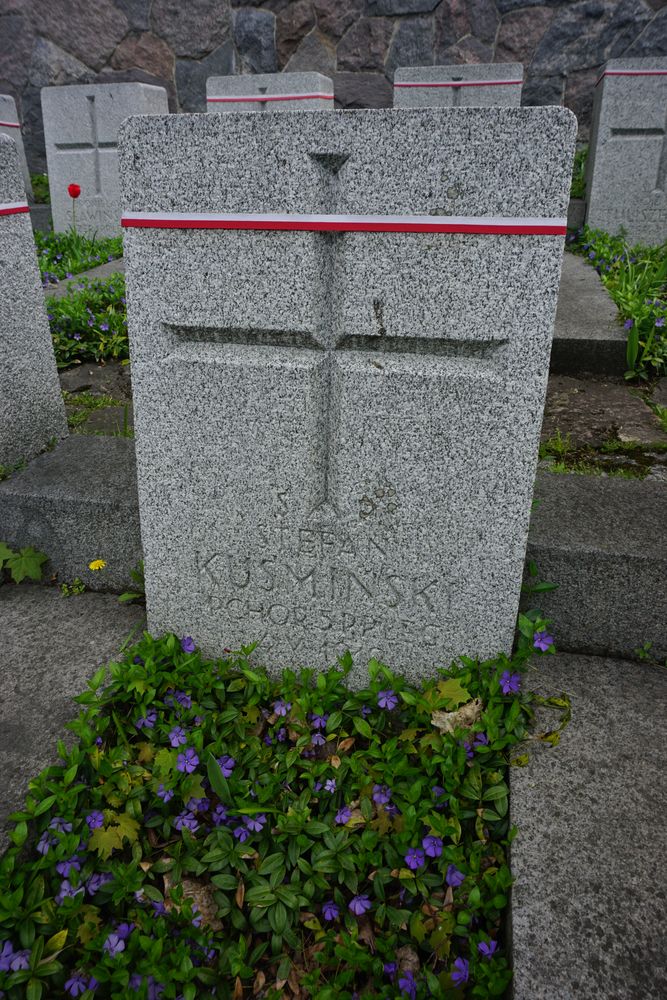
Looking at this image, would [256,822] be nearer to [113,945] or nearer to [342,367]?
[113,945]

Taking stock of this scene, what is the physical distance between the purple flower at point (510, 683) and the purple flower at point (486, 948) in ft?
1.77

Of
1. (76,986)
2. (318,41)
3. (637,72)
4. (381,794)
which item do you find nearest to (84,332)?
(381,794)

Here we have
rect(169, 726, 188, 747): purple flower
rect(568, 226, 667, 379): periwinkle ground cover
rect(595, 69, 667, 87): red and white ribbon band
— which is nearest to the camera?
rect(169, 726, 188, 747): purple flower

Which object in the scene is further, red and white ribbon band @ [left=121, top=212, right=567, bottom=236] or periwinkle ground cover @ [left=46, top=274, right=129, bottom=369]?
periwinkle ground cover @ [left=46, top=274, right=129, bottom=369]

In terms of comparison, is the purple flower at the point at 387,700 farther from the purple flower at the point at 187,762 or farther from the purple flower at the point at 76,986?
the purple flower at the point at 76,986

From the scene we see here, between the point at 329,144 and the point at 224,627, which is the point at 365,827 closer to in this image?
the point at 224,627

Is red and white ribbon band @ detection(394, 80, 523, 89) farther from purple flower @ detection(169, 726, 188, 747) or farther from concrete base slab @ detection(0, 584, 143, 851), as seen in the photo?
purple flower @ detection(169, 726, 188, 747)

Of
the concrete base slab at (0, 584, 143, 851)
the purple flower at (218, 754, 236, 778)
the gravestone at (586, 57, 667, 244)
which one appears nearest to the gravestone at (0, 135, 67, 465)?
the concrete base slab at (0, 584, 143, 851)

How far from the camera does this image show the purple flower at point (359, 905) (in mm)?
1351

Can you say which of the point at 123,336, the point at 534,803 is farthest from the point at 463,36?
the point at 534,803

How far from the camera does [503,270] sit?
54.6 inches

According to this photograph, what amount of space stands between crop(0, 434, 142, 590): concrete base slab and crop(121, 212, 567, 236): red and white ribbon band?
33.7 inches

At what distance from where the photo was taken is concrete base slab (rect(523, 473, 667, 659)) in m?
1.77

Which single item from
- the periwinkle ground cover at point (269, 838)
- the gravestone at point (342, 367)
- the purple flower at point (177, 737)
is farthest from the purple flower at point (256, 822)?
the gravestone at point (342, 367)
